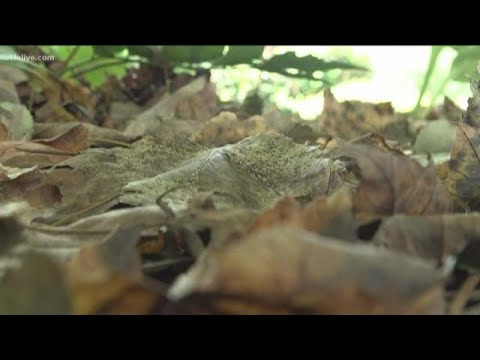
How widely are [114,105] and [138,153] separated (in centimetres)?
87

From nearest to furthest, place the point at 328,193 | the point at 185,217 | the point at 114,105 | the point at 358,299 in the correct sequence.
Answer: the point at 358,299 < the point at 185,217 < the point at 328,193 < the point at 114,105

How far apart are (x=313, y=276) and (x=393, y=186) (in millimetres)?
195

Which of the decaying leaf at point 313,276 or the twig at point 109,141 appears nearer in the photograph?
the decaying leaf at point 313,276

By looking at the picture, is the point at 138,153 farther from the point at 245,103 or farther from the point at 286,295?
the point at 245,103

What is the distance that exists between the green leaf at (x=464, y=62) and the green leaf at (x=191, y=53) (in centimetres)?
54

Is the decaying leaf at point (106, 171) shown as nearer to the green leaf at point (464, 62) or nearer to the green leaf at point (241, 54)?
the green leaf at point (241, 54)

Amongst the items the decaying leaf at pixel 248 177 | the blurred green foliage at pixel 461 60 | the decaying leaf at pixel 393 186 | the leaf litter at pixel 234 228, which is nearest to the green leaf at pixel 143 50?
the leaf litter at pixel 234 228

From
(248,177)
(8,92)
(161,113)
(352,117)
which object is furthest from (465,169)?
(8,92)

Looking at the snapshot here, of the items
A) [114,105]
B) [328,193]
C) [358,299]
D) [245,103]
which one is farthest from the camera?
[114,105]

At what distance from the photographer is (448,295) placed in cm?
43

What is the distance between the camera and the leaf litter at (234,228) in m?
0.33

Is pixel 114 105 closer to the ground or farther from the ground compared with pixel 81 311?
closer to the ground

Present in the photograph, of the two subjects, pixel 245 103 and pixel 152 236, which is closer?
pixel 152 236

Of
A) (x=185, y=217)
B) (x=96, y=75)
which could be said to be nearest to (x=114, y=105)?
(x=96, y=75)
